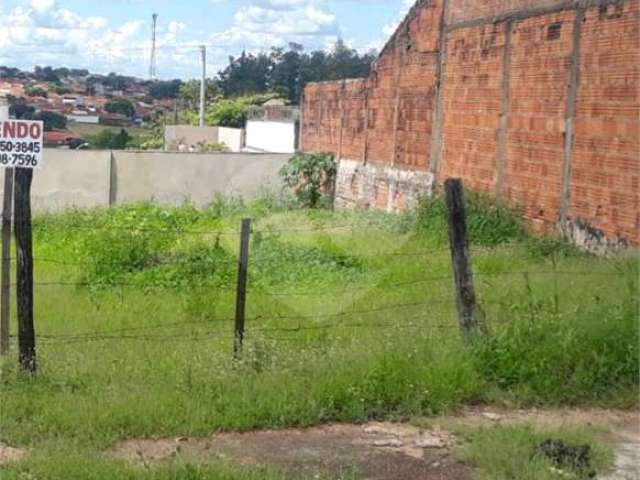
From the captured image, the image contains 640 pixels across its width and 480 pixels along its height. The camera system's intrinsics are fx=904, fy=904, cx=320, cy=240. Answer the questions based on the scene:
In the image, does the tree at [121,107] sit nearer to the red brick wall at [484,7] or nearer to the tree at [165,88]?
the tree at [165,88]

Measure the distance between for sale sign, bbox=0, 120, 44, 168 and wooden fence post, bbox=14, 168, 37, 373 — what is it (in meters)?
0.11

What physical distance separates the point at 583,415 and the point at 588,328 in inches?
29.3

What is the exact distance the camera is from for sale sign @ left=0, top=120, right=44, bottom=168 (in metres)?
6.09

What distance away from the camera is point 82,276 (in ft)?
39.4

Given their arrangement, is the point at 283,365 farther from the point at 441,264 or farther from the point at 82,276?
the point at 82,276

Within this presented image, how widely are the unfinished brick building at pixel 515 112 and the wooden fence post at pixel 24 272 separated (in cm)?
720

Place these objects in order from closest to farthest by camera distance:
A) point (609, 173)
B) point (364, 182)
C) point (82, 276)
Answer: point (609, 173) → point (82, 276) → point (364, 182)

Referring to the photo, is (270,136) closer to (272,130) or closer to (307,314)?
(272,130)

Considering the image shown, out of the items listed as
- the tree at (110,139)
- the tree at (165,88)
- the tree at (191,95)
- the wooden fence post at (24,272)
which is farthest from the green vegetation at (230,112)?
the wooden fence post at (24,272)

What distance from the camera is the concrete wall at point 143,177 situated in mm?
20156

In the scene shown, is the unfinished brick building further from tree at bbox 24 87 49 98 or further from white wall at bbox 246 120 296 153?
tree at bbox 24 87 49 98

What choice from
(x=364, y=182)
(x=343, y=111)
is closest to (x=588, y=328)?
(x=364, y=182)

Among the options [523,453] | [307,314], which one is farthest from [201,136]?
[523,453]

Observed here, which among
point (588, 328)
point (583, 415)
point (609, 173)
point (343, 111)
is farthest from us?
point (343, 111)
